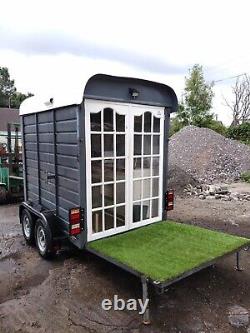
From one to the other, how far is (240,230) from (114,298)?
145 inches

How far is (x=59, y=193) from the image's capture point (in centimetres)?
423

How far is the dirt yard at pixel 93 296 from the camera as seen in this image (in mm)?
2885

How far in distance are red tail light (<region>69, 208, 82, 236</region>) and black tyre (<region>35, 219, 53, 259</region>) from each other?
58 centimetres

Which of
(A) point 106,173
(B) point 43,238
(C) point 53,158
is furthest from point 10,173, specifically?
(A) point 106,173

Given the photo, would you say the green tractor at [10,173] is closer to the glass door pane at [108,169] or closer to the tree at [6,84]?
the glass door pane at [108,169]

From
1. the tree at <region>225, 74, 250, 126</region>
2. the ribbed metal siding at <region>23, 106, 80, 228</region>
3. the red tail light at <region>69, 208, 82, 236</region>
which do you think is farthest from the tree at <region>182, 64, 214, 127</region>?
the red tail light at <region>69, 208, 82, 236</region>

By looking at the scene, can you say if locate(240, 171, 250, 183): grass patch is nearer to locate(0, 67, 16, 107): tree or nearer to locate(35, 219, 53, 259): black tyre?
locate(35, 219, 53, 259): black tyre

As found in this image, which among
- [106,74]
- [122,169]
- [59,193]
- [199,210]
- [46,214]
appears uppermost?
[106,74]

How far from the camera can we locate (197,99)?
82.9ft

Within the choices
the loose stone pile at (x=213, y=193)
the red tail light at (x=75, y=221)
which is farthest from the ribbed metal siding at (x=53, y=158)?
the loose stone pile at (x=213, y=193)

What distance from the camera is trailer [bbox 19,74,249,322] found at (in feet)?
11.9

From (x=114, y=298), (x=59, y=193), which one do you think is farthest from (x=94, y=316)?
(x=59, y=193)

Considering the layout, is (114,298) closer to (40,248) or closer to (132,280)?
(132,280)

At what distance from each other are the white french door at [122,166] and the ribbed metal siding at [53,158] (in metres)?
0.24
